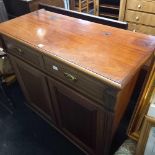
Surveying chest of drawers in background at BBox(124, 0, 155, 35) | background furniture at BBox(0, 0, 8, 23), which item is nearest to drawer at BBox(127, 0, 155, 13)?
chest of drawers in background at BBox(124, 0, 155, 35)

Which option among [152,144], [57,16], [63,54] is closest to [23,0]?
[57,16]

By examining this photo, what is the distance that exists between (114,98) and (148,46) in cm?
34

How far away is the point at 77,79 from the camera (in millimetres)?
850

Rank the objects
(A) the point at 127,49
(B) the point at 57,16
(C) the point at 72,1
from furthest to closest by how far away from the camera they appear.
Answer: (C) the point at 72,1 → (B) the point at 57,16 → (A) the point at 127,49

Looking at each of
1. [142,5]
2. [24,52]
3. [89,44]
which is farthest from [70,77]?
[142,5]

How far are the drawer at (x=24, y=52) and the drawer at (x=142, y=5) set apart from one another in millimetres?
1344

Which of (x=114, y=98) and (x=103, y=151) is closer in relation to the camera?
(x=114, y=98)

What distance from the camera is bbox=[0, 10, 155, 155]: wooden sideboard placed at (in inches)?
30.3

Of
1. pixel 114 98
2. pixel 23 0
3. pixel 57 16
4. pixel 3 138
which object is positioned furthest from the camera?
pixel 23 0

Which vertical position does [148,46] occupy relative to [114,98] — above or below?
above

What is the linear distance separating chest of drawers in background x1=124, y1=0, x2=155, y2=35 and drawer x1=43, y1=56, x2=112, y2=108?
4.30 ft

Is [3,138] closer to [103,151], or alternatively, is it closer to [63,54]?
[103,151]

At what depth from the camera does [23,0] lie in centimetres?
169

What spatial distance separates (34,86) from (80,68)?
60 cm
